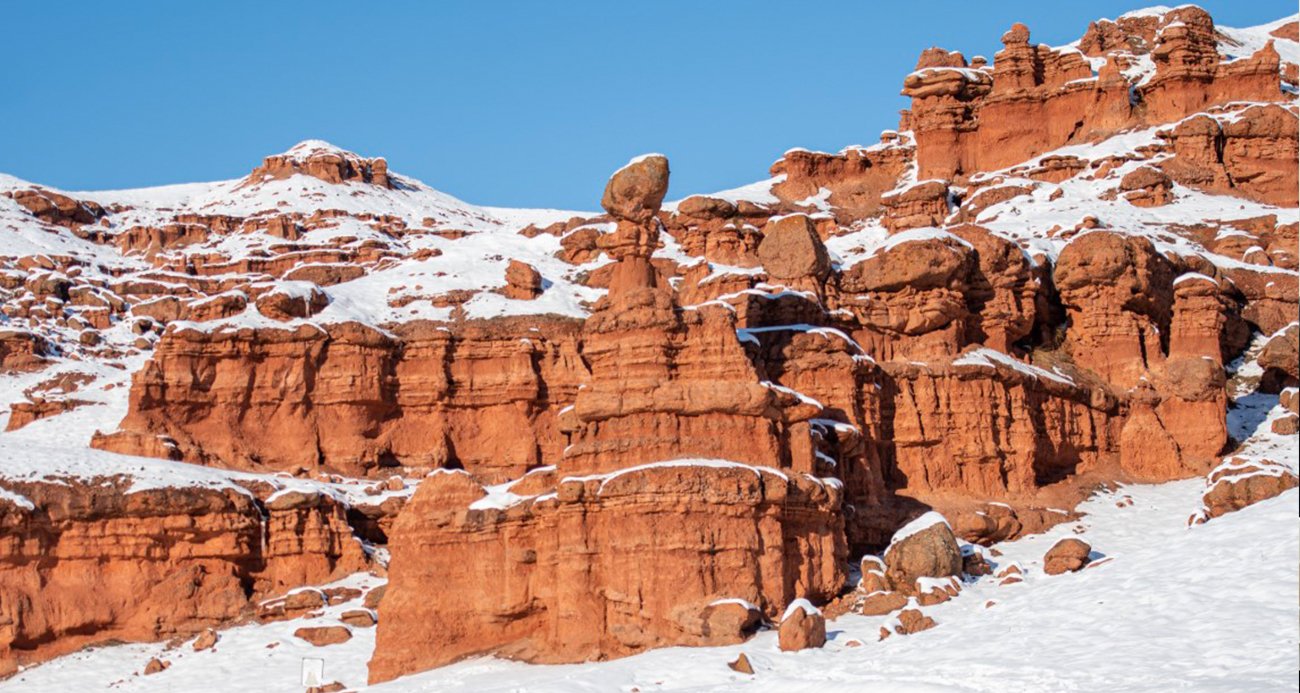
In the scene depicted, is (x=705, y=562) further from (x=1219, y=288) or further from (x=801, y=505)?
(x=1219, y=288)

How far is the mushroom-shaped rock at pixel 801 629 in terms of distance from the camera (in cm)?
3155

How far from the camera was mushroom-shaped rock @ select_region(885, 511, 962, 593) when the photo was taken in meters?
37.1

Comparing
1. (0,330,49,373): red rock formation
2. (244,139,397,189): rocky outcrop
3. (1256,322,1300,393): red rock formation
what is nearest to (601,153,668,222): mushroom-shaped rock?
(1256,322,1300,393): red rock formation

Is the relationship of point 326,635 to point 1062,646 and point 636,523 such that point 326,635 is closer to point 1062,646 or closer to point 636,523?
point 636,523

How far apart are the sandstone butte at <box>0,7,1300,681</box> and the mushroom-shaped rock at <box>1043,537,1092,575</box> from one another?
2462mm

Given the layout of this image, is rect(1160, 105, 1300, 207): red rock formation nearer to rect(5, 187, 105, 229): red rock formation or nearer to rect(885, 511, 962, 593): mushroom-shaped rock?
rect(885, 511, 962, 593): mushroom-shaped rock

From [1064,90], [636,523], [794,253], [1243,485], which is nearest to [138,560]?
[636,523]

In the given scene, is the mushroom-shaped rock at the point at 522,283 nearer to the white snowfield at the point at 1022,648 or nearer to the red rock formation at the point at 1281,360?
the white snowfield at the point at 1022,648

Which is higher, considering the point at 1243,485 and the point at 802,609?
the point at 1243,485

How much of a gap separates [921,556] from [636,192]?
12.1m

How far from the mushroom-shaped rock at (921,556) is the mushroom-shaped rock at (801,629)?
17.8 ft

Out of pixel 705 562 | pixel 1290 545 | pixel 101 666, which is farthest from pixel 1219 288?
pixel 101 666

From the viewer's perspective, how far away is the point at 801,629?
31.6 m

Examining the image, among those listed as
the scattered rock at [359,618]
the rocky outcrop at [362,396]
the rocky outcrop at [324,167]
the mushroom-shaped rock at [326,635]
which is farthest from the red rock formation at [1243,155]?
the rocky outcrop at [324,167]
